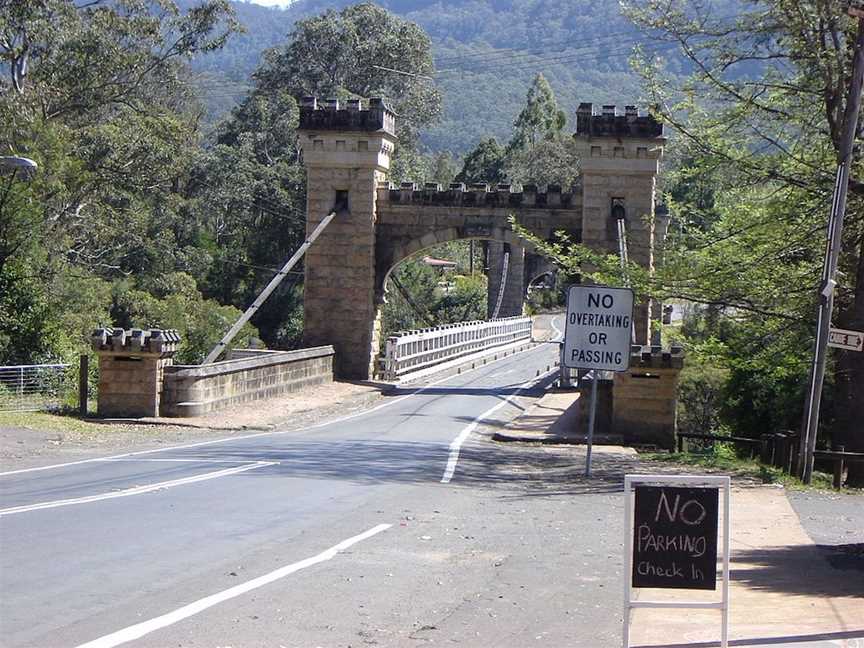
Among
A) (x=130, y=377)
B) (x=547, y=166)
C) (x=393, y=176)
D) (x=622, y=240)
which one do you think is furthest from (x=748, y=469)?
(x=547, y=166)

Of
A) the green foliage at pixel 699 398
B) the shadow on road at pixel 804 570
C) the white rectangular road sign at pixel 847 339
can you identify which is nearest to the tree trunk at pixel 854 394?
the white rectangular road sign at pixel 847 339

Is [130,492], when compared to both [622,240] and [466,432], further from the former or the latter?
[622,240]

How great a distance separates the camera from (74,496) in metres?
13.0

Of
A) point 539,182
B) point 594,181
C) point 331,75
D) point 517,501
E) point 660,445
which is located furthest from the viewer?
point 539,182

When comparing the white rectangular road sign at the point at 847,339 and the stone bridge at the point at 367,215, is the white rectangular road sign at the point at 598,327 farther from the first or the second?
the stone bridge at the point at 367,215

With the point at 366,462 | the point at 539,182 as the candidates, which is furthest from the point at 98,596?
the point at 539,182

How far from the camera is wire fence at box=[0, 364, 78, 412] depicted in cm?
2591

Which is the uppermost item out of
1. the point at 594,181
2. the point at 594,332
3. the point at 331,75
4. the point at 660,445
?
the point at 331,75

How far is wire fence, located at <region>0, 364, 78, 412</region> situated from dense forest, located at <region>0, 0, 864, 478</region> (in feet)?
14.1

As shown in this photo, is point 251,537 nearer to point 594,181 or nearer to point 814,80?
point 814,80

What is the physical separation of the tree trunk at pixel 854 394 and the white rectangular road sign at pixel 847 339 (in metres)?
2.39

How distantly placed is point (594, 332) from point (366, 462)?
12.5 feet

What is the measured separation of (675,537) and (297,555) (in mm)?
4073

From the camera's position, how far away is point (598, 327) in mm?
17422
